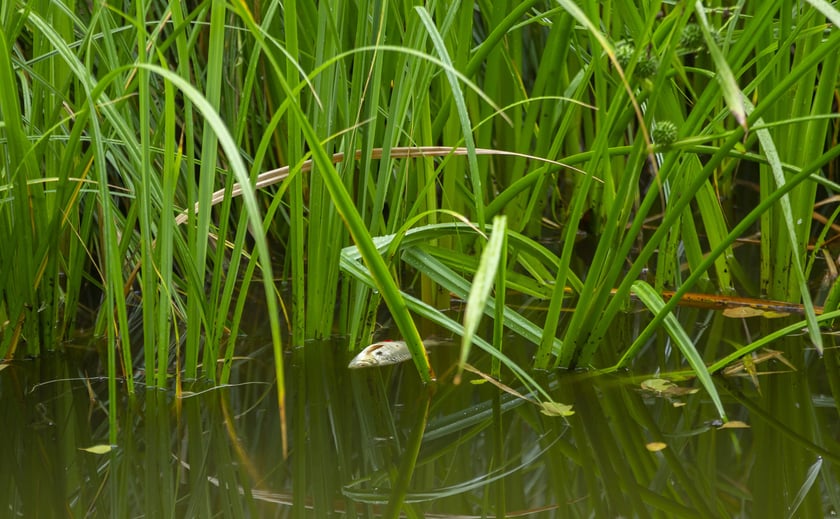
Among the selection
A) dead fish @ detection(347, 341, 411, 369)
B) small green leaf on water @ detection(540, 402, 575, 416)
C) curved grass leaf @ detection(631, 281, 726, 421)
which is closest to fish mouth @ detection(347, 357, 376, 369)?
dead fish @ detection(347, 341, 411, 369)

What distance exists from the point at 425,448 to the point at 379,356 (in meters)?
0.27

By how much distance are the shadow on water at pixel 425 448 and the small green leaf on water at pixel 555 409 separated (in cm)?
1

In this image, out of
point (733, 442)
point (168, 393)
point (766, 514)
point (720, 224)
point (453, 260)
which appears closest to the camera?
point (766, 514)

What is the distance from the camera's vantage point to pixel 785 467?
94cm

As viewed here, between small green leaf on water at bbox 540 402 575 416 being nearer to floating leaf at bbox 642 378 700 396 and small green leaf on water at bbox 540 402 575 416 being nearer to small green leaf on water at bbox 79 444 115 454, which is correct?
floating leaf at bbox 642 378 700 396

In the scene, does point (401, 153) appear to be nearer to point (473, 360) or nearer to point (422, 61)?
point (422, 61)

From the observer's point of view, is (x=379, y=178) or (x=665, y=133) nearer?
(x=665, y=133)

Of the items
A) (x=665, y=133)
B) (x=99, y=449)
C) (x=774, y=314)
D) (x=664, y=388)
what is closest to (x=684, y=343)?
(x=664, y=388)

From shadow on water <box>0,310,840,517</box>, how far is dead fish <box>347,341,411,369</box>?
17mm

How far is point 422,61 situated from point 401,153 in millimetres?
146

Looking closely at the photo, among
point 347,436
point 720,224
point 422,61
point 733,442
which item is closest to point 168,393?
point 347,436

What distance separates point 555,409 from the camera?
1099mm

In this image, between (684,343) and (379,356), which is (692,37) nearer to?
(684,343)

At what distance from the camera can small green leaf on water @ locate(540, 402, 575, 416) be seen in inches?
43.0
